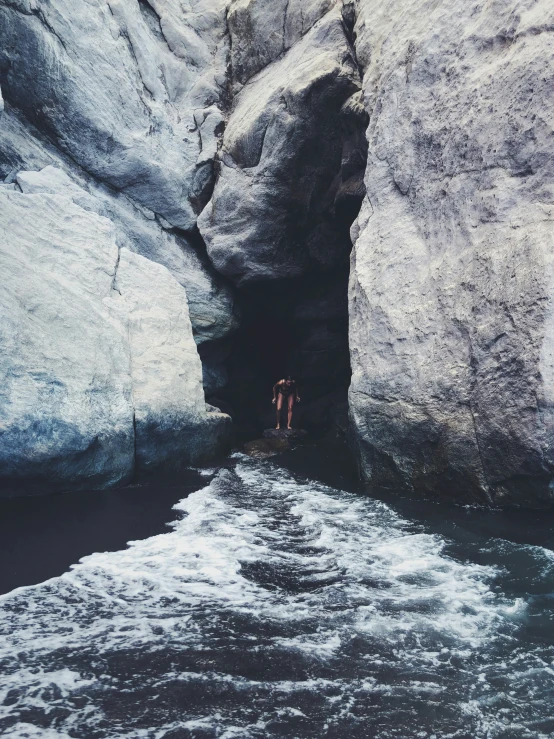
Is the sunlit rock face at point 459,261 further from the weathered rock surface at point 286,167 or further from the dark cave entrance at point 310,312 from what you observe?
the dark cave entrance at point 310,312

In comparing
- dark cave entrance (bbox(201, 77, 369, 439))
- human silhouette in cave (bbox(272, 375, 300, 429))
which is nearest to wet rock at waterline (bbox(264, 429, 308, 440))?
human silhouette in cave (bbox(272, 375, 300, 429))

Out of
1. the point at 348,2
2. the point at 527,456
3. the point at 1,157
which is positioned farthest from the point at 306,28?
the point at 527,456

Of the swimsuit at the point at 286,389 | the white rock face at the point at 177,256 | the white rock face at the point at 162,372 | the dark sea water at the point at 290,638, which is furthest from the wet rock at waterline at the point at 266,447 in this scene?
the dark sea water at the point at 290,638

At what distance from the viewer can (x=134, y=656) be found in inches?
114

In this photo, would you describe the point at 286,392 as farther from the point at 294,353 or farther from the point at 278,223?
the point at 278,223

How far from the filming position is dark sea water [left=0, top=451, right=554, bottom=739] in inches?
96.3

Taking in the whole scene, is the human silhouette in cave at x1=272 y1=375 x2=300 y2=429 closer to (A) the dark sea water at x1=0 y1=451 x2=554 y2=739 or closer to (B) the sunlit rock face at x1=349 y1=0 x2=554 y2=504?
(B) the sunlit rock face at x1=349 y1=0 x2=554 y2=504

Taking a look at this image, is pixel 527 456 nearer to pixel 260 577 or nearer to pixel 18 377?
pixel 260 577

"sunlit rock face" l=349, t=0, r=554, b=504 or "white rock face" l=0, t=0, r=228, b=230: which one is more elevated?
"white rock face" l=0, t=0, r=228, b=230

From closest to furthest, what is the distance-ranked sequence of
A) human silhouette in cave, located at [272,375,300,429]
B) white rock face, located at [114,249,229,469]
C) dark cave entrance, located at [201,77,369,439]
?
white rock face, located at [114,249,229,469]
dark cave entrance, located at [201,77,369,439]
human silhouette in cave, located at [272,375,300,429]

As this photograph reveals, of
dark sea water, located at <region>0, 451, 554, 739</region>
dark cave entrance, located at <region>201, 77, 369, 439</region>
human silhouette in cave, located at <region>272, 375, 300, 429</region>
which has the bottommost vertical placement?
dark sea water, located at <region>0, 451, 554, 739</region>

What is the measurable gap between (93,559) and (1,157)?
7.82m

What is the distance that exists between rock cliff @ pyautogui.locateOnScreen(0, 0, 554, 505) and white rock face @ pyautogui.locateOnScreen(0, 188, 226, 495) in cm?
3

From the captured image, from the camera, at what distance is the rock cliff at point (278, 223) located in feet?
19.8
